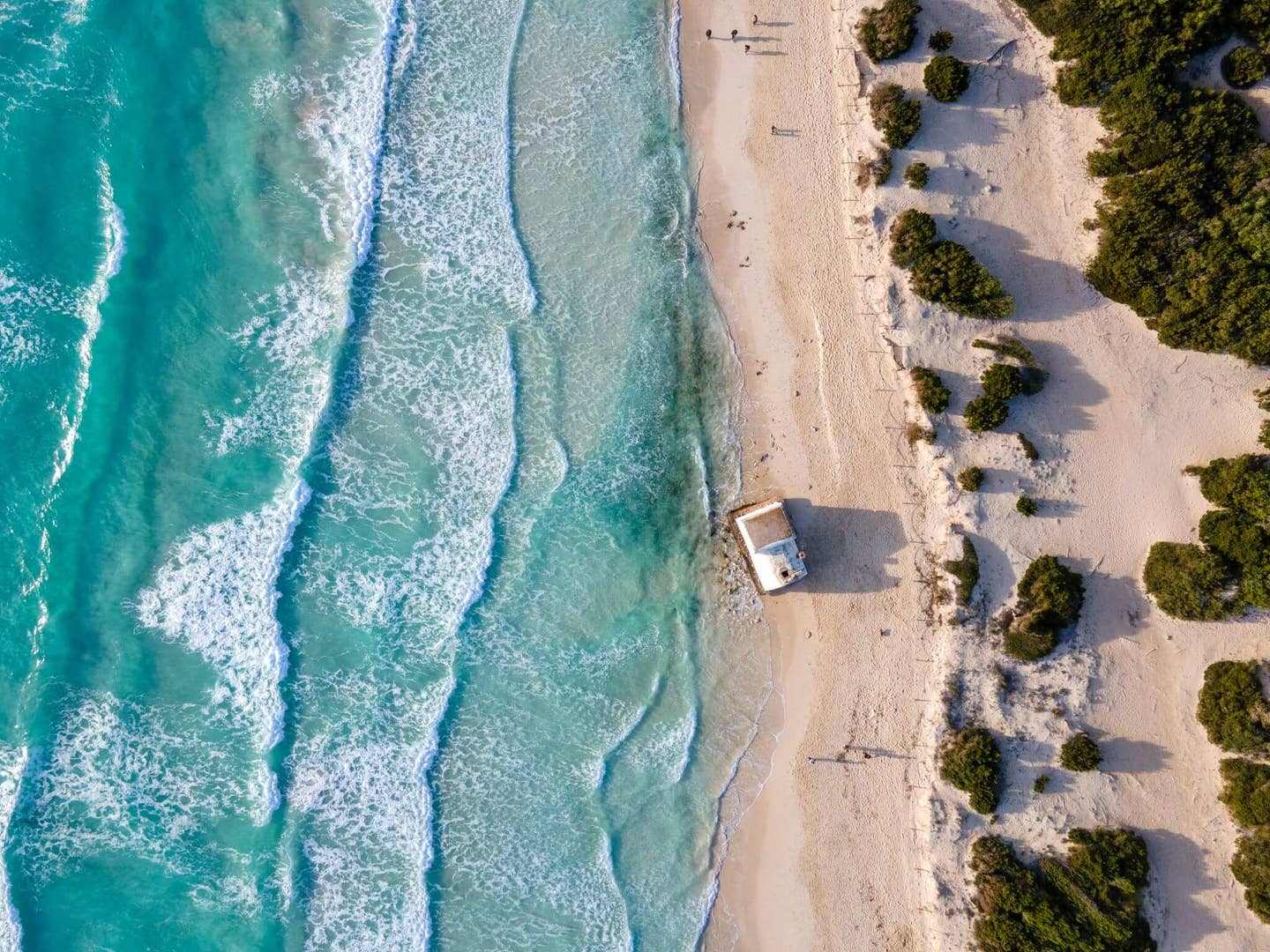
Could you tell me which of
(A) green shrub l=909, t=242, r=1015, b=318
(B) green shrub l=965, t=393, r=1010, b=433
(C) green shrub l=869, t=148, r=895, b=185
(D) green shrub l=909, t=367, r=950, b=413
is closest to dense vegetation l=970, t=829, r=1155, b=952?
(B) green shrub l=965, t=393, r=1010, b=433

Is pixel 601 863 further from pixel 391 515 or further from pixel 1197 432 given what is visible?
pixel 1197 432

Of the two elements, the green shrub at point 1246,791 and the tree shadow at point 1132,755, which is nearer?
the green shrub at point 1246,791

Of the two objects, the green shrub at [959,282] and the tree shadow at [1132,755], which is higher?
the green shrub at [959,282]

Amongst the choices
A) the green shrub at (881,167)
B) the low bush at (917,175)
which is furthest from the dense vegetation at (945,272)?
the green shrub at (881,167)

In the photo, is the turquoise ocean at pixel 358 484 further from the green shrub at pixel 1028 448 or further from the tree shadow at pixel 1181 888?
the tree shadow at pixel 1181 888

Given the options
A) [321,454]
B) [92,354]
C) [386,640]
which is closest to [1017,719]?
[386,640]

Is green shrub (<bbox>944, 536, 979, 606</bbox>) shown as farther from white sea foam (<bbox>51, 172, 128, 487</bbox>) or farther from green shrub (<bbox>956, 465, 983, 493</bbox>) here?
white sea foam (<bbox>51, 172, 128, 487</bbox>)

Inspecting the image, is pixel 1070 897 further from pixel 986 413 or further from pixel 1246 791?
pixel 986 413
